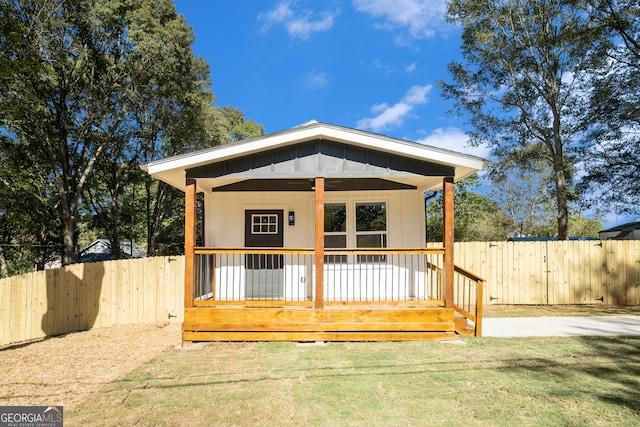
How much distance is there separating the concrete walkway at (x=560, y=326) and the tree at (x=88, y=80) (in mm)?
14157

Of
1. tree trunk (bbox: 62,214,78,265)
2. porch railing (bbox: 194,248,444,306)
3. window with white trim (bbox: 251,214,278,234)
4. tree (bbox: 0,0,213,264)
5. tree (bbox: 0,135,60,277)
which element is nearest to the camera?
porch railing (bbox: 194,248,444,306)

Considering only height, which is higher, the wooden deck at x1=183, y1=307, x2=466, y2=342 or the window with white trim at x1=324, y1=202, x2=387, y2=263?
the window with white trim at x1=324, y1=202, x2=387, y2=263

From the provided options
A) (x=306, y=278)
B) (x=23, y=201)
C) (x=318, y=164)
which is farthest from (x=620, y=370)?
(x=23, y=201)

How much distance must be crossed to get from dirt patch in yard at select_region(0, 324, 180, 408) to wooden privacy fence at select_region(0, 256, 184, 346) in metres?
0.50

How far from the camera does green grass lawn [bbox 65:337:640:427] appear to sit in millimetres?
3525

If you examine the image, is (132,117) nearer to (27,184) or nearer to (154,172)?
(27,184)

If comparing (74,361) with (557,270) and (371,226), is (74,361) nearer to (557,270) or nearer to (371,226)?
(371,226)

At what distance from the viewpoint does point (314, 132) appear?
638 centimetres

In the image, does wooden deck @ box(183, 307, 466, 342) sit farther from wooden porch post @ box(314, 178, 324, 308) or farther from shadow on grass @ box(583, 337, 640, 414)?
shadow on grass @ box(583, 337, 640, 414)

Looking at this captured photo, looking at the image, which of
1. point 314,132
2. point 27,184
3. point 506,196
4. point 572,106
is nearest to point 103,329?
point 314,132

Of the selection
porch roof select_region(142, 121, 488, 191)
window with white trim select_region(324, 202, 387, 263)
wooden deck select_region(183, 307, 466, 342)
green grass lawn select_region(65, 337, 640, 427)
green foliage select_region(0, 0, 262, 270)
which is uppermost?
green foliage select_region(0, 0, 262, 270)

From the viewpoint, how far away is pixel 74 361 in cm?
561

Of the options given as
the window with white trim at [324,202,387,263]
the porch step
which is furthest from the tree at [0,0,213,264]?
the porch step

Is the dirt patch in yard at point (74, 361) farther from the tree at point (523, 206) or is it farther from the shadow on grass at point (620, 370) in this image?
the tree at point (523, 206)
